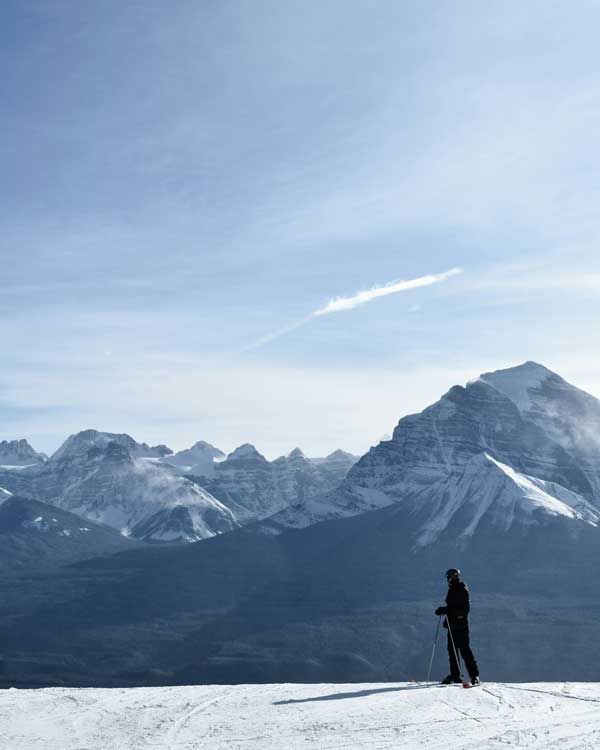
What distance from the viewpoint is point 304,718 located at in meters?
22.5

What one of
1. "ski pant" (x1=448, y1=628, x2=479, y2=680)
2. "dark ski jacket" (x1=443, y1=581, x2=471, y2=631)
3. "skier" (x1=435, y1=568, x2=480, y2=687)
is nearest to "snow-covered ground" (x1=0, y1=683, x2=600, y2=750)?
"ski pant" (x1=448, y1=628, x2=479, y2=680)

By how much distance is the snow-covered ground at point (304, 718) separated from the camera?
19797 mm

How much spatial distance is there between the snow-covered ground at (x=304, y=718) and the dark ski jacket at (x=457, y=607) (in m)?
2.36

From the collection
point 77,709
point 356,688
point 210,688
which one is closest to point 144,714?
point 77,709

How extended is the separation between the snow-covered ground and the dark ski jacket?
2.36 meters

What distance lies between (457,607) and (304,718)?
9.19 metres

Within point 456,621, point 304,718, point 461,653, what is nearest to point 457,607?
point 456,621

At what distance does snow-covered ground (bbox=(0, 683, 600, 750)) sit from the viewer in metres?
19.8

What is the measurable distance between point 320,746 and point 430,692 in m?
7.89

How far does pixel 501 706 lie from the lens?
2359 cm

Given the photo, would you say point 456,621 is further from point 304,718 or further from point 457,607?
point 304,718

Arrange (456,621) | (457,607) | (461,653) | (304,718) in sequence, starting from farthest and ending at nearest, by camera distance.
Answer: (457,607) < (456,621) < (461,653) < (304,718)

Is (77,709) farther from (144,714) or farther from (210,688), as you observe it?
(210,688)

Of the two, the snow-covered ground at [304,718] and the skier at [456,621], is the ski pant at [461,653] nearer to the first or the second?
the skier at [456,621]
